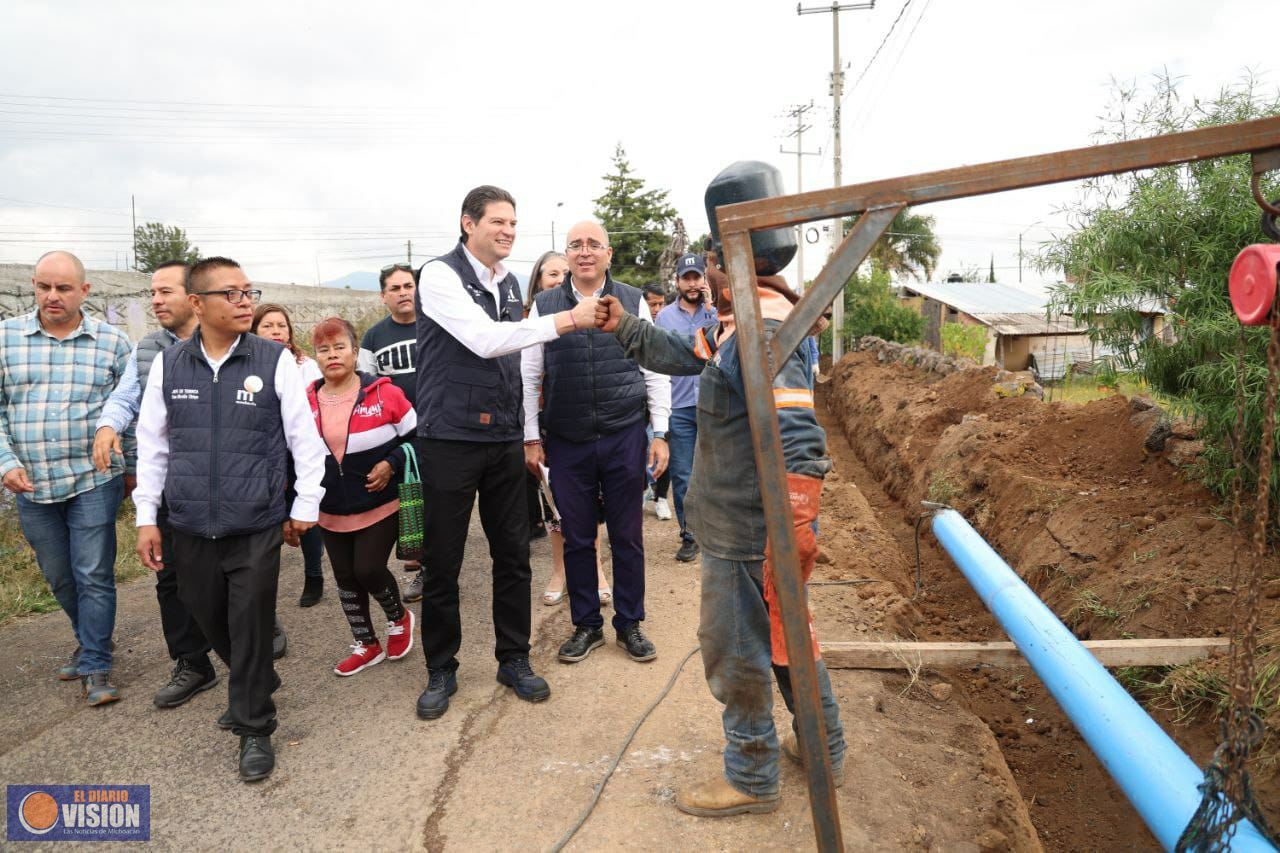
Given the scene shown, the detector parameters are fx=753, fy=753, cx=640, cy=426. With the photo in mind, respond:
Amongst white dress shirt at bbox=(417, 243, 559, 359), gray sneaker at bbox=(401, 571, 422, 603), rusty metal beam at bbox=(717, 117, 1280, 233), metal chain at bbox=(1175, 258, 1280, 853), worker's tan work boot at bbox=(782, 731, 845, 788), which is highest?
rusty metal beam at bbox=(717, 117, 1280, 233)

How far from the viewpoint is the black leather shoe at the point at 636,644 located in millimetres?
3922

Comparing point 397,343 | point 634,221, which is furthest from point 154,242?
point 397,343

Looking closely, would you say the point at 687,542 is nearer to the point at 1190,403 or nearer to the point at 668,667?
the point at 668,667

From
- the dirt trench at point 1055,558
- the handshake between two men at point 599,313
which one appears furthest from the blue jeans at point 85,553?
the dirt trench at point 1055,558

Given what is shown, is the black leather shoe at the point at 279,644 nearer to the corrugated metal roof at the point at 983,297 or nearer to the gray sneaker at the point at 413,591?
the gray sneaker at the point at 413,591

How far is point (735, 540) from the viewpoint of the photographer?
2607mm

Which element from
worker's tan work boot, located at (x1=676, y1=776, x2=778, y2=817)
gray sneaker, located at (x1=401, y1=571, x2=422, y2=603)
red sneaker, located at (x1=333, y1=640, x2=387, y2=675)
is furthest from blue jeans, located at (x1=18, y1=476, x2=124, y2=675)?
worker's tan work boot, located at (x1=676, y1=776, x2=778, y2=817)

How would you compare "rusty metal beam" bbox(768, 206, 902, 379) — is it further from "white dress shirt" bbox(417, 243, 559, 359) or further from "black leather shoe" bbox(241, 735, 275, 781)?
"black leather shoe" bbox(241, 735, 275, 781)

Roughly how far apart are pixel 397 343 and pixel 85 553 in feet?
6.75

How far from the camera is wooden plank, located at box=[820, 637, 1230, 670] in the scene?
3.14 m

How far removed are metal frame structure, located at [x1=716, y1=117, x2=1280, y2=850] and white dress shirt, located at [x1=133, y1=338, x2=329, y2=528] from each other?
2030 mm

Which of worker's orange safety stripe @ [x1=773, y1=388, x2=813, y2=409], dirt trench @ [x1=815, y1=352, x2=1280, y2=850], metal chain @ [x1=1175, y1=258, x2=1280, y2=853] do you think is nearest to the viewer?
metal chain @ [x1=1175, y1=258, x2=1280, y2=853]

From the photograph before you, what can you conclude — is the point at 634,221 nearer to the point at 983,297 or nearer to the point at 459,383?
the point at 983,297

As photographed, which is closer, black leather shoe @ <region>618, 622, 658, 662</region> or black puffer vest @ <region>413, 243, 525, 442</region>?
black puffer vest @ <region>413, 243, 525, 442</region>
